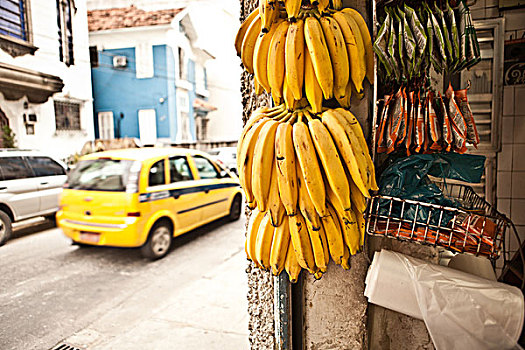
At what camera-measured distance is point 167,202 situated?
420cm

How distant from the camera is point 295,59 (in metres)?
0.91

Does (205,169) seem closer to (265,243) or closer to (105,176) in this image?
(105,176)

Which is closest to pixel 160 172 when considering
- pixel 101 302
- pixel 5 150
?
pixel 101 302

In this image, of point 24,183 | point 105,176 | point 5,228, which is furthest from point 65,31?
point 105,176

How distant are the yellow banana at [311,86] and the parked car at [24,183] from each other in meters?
1.61

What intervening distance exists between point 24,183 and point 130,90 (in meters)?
1.16

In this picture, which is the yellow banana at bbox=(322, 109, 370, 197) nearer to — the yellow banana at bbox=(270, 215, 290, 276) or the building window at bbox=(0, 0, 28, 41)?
the yellow banana at bbox=(270, 215, 290, 276)

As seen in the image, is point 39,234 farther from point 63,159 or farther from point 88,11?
point 88,11

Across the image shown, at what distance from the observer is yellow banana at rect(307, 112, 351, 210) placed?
2.86 ft

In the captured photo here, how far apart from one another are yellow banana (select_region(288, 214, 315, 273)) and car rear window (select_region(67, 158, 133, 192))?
3317 mm

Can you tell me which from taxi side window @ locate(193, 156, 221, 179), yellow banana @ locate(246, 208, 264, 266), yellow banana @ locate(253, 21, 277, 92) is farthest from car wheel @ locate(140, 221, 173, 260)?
yellow banana @ locate(253, 21, 277, 92)

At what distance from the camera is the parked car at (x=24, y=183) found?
70.0 inches

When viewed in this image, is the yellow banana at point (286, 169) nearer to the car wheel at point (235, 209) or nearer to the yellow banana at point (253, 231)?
the yellow banana at point (253, 231)

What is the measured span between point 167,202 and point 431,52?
3671 millimetres
